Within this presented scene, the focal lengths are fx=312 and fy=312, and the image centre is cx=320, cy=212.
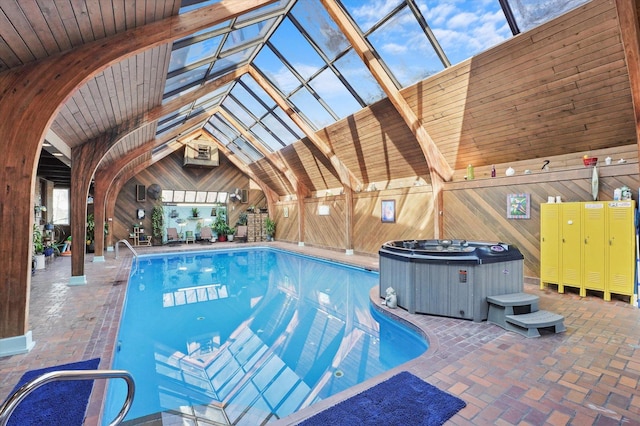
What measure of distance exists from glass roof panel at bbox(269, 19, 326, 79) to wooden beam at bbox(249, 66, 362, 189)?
1378 mm

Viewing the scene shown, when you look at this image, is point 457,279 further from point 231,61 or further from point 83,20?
point 231,61

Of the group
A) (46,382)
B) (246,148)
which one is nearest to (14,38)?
(46,382)

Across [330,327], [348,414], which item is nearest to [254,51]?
[330,327]

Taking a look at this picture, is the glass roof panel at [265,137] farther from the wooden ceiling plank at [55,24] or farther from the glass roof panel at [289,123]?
the wooden ceiling plank at [55,24]

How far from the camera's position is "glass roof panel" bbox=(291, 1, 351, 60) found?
584 centimetres

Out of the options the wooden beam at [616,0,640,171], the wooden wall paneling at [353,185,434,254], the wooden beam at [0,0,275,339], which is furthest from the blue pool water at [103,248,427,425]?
the wooden beam at [616,0,640,171]

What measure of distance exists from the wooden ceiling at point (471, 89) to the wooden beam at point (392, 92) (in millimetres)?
185

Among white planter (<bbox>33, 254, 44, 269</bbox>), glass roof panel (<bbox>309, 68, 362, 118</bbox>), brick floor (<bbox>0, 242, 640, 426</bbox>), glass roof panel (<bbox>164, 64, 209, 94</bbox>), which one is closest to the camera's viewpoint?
brick floor (<bbox>0, 242, 640, 426</bbox>)

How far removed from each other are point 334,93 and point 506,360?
6.49 meters

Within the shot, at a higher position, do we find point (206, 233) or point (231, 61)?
point (231, 61)

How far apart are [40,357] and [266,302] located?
3.37 metres

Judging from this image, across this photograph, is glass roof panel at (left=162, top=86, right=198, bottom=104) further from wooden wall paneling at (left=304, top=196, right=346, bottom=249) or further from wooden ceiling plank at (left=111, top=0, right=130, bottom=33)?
wooden wall paneling at (left=304, top=196, right=346, bottom=249)

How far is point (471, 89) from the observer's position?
568 centimetres

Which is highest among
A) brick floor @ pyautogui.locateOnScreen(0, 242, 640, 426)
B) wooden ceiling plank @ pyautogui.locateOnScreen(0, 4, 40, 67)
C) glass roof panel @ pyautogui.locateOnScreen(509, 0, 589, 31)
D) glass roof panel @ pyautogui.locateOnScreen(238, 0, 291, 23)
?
glass roof panel @ pyautogui.locateOnScreen(238, 0, 291, 23)
